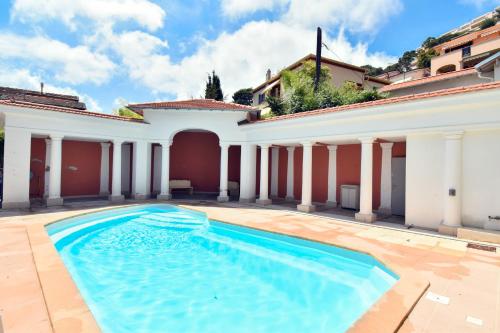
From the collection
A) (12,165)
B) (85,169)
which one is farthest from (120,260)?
(85,169)

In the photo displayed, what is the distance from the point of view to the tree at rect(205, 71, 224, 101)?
38281 millimetres

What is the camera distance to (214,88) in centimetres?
3844

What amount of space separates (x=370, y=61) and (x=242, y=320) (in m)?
92.5

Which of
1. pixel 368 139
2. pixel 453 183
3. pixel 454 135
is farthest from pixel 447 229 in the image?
pixel 368 139

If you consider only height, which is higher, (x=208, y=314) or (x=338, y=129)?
(x=338, y=129)

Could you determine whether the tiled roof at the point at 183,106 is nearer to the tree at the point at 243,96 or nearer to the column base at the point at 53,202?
the column base at the point at 53,202

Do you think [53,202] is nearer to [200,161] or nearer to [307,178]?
[200,161]

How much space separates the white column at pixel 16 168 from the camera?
12.5 metres

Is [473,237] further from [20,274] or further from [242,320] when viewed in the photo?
[20,274]

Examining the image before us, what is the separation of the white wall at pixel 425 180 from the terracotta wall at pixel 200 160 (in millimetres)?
12494

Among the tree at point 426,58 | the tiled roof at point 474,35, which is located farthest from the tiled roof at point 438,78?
the tree at point 426,58

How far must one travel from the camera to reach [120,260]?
7781 millimetres

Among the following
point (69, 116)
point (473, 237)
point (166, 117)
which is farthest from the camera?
point (166, 117)

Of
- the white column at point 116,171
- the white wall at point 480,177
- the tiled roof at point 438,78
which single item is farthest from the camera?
the tiled roof at point 438,78
